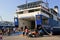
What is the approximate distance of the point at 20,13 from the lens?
93.1 ft

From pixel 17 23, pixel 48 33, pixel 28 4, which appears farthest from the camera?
pixel 28 4

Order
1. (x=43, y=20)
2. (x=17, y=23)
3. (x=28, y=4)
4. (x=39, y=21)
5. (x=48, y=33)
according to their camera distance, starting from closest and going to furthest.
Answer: (x=48, y=33) → (x=39, y=21) → (x=43, y=20) → (x=17, y=23) → (x=28, y=4)

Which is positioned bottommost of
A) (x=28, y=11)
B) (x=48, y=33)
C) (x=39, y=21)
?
(x=48, y=33)

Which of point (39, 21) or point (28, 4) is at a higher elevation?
point (28, 4)

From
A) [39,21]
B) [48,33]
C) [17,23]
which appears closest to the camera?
[48,33]

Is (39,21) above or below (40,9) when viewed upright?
below

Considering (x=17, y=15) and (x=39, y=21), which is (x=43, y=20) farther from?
(x=17, y=15)

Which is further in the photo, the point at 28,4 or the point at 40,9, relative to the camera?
the point at 28,4

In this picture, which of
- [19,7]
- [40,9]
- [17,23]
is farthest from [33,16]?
[19,7]

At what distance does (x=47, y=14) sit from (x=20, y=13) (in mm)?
4878

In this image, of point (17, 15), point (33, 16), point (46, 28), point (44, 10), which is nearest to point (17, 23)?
Result: point (17, 15)

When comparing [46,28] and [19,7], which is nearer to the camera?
[46,28]

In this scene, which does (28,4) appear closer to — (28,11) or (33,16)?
(28,11)

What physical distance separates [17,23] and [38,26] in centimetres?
517
